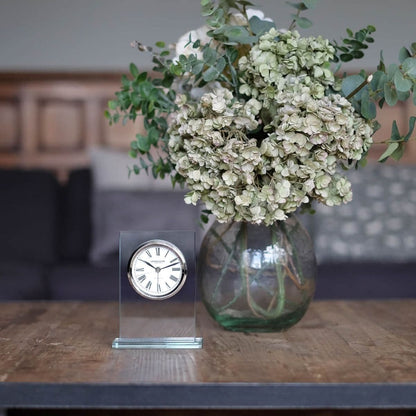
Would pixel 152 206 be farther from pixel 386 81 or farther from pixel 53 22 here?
pixel 386 81

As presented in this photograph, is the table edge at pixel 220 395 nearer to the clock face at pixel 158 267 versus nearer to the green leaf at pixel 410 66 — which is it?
the clock face at pixel 158 267

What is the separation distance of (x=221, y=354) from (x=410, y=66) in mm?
540

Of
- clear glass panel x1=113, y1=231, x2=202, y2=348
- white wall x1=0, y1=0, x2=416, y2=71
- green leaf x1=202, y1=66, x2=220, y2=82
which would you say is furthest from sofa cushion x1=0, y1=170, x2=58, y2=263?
green leaf x1=202, y1=66, x2=220, y2=82

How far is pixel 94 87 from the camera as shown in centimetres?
305

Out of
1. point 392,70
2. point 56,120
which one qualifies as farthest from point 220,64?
point 56,120

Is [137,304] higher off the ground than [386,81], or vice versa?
[386,81]

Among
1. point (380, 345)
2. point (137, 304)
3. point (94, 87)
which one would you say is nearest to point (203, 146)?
point (137, 304)

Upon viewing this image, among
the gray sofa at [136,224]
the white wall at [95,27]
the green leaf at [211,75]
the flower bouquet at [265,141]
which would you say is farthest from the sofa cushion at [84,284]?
the white wall at [95,27]

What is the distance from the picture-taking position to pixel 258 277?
1.05 metres

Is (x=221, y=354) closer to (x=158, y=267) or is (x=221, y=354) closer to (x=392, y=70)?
(x=158, y=267)

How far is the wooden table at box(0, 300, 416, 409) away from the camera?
77 centimetres

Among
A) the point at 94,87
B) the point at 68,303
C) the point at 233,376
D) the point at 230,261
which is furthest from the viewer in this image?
the point at 94,87

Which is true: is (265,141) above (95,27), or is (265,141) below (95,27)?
below

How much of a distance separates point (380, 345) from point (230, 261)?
0.28 metres
